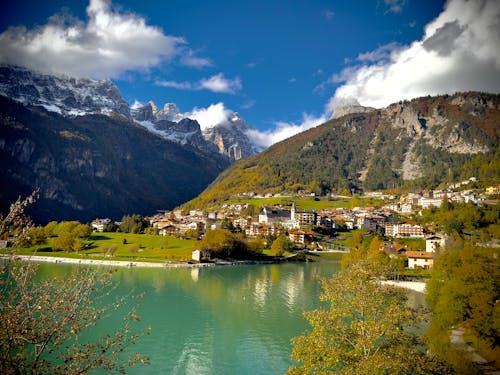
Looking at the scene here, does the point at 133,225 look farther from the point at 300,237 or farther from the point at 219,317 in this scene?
the point at 219,317

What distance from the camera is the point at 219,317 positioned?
3994 centimetres

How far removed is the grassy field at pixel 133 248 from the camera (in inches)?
3324

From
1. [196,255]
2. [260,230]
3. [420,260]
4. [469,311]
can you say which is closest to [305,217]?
[260,230]

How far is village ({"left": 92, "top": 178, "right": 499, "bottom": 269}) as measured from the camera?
354ft

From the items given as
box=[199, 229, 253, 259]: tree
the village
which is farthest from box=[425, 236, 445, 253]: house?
box=[199, 229, 253, 259]: tree

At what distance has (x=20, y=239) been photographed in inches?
334

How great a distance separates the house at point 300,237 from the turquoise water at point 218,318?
123 feet

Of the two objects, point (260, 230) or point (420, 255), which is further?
point (260, 230)

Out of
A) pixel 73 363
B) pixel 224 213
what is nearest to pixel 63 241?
Answer: pixel 224 213

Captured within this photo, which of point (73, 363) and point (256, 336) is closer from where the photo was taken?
point (73, 363)

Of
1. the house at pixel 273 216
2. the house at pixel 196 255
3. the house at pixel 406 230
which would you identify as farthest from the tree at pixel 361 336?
the house at pixel 273 216

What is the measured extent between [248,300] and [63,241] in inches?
2507

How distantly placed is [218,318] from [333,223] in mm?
96961

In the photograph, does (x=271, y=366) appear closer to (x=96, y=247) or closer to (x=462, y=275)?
(x=462, y=275)
